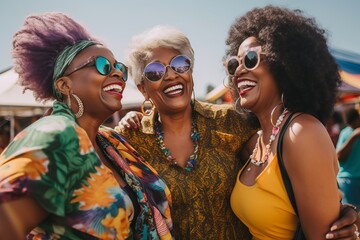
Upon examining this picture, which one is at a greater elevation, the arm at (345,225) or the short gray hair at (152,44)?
the short gray hair at (152,44)

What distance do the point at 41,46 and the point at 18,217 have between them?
1138 millimetres

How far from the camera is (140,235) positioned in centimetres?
196

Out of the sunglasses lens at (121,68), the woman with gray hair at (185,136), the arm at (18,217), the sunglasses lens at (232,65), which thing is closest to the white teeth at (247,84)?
the sunglasses lens at (232,65)

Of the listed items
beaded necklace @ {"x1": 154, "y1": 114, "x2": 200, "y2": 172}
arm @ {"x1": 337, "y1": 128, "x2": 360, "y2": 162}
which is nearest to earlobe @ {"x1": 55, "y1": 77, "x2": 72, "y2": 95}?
beaded necklace @ {"x1": 154, "y1": 114, "x2": 200, "y2": 172}

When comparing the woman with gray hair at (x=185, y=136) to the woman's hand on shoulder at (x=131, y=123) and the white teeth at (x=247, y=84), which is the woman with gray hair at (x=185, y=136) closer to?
the woman's hand on shoulder at (x=131, y=123)

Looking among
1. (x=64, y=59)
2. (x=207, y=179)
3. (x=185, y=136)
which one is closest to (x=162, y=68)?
(x=185, y=136)

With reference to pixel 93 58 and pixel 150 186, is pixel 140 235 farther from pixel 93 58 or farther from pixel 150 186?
pixel 93 58

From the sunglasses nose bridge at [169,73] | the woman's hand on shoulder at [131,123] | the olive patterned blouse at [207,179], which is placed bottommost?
the olive patterned blouse at [207,179]

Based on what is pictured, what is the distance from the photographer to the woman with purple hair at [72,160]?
4.69 ft

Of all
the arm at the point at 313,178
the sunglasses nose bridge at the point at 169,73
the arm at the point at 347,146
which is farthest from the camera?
the arm at the point at 347,146

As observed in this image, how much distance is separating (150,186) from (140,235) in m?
0.35

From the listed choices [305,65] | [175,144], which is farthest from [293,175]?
[175,144]

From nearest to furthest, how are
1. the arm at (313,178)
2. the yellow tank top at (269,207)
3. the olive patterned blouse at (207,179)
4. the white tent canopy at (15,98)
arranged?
the arm at (313,178)
the yellow tank top at (269,207)
the olive patterned blouse at (207,179)
the white tent canopy at (15,98)

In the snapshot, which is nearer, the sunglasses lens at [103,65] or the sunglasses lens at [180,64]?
the sunglasses lens at [103,65]
